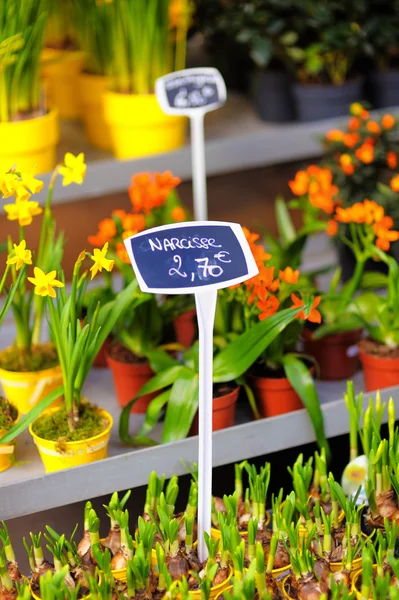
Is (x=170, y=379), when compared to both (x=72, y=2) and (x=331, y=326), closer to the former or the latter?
(x=331, y=326)

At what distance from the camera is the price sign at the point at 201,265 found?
4.79 feet

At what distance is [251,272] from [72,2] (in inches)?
61.1

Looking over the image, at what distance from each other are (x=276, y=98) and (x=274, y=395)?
1.16 meters

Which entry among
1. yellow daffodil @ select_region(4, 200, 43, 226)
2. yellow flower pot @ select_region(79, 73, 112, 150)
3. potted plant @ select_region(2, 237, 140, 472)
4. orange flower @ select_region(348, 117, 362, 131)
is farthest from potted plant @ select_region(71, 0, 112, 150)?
potted plant @ select_region(2, 237, 140, 472)

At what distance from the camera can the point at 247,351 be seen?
192 centimetres

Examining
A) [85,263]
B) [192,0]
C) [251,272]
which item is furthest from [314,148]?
[251,272]

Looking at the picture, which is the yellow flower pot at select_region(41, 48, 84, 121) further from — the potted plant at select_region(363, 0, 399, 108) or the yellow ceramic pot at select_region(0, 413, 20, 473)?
the yellow ceramic pot at select_region(0, 413, 20, 473)

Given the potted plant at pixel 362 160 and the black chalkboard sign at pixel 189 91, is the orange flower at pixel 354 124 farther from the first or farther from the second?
the black chalkboard sign at pixel 189 91

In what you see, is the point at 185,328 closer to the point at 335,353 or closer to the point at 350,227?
the point at 335,353

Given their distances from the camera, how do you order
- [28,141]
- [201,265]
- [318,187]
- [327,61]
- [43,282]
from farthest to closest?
[327,61] < [28,141] < [318,187] < [43,282] < [201,265]

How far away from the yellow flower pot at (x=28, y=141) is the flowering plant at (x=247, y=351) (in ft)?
2.21

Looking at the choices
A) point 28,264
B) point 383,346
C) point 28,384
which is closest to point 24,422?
point 28,384

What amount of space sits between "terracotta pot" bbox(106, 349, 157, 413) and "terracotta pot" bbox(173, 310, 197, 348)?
0.82 feet

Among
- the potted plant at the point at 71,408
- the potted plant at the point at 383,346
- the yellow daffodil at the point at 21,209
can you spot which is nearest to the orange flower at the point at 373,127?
the potted plant at the point at 383,346
